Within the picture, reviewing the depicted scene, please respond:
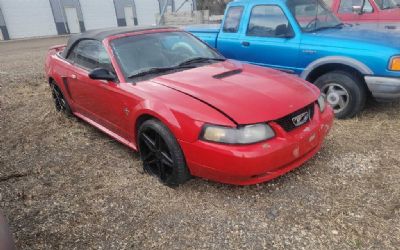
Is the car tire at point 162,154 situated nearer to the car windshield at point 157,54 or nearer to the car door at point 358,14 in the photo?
the car windshield at point 157,54

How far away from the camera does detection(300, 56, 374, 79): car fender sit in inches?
173

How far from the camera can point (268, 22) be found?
529 centimetres

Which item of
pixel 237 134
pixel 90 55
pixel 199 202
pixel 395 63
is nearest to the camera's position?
pixel 237 134

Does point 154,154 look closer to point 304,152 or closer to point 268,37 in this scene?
point 304,152

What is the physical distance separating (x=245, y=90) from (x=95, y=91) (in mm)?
1898

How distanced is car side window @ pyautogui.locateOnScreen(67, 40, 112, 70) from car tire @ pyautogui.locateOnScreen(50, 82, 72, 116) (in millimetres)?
717

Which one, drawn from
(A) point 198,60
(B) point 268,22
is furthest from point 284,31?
(A) point 198,60

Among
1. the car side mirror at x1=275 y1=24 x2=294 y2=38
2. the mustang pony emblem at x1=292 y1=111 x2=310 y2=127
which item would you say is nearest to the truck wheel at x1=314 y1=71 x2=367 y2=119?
the car side mirror at x1=275 y1=24 x2=294 y2=38

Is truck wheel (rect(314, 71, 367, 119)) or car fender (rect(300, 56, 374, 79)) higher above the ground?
car fender (rect(300, 56, 374, 79))

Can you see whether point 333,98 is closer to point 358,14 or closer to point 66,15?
point 358,14

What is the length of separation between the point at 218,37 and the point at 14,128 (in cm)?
360

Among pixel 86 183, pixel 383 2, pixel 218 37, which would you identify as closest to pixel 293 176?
pixel 86 183

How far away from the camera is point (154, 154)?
A: 11.1 feet

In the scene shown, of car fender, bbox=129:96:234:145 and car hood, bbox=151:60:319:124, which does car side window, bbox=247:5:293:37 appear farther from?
car fender, bbox=129:96:234:145
